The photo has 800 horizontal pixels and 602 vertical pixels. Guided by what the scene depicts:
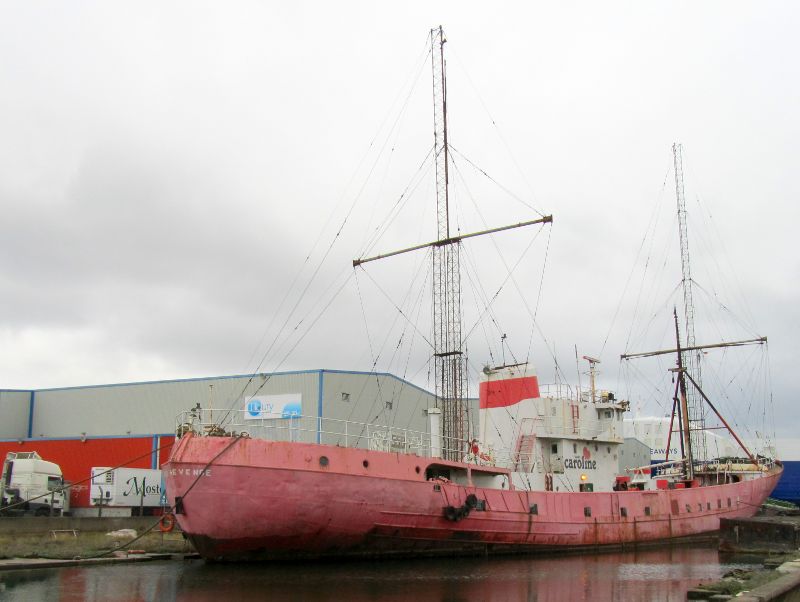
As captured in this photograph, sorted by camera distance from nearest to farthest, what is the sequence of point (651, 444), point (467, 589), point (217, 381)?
point (467, 589) < point (217, 381) < point (651, 444)

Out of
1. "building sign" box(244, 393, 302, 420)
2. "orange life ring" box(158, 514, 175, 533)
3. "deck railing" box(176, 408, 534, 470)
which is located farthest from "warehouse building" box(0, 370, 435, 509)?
"orange life ring" box(158, 514, 175, 533)

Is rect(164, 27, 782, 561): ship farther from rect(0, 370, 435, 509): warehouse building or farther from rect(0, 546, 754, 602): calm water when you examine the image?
rect(0, 370, 435, 509): warehouse building

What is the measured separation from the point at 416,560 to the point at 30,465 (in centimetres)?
2537

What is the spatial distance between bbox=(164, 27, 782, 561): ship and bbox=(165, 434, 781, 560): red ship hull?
42 mm

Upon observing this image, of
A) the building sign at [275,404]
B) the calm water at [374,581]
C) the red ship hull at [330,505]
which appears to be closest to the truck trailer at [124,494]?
the building sign at [275,404]

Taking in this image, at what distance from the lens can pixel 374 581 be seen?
2038cm

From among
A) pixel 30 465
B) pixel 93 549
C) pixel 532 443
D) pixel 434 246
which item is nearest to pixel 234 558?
pixel 93 549

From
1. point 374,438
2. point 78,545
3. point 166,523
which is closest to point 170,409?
point 78,545

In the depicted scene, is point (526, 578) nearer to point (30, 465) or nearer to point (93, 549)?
point (93, 549)

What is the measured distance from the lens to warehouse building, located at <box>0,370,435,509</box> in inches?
1807

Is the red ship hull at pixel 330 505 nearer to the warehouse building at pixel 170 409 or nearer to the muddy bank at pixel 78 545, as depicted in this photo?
the muddy bank at pixel 78 545

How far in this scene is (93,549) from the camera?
25.8 metres

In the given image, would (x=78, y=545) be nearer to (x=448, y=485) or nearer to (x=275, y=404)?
(x=448, y=485)

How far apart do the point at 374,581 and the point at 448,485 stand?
640 centimetres
